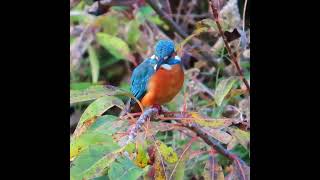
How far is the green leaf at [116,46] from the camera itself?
157 centimetres

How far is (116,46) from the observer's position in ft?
5.39

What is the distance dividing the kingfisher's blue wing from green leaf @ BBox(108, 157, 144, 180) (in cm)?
22

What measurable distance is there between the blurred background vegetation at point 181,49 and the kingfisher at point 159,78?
2.9 inches

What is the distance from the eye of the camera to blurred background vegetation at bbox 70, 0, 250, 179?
1206mm

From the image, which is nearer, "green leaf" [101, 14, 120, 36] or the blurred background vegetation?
the blurred background vegetation

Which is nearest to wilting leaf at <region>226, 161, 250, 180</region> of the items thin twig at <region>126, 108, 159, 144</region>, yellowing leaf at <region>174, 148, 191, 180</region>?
yellowing leaf at <region>174, 148, 191, 180</region>

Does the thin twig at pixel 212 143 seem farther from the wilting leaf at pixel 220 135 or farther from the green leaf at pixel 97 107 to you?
the green leaf at pixel 97 107

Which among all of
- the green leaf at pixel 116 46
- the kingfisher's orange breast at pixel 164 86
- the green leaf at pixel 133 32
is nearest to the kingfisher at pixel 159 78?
the kingfisher's orange breast at pixel 164 86

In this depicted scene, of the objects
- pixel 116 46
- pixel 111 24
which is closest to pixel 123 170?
pixel 116 46

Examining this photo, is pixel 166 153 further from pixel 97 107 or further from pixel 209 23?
pixel 209 23

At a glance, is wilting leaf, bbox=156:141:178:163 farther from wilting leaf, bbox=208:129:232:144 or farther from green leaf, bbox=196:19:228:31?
green leaf, bbox=196:19:228:31

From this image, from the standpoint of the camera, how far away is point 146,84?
104 centimetres
